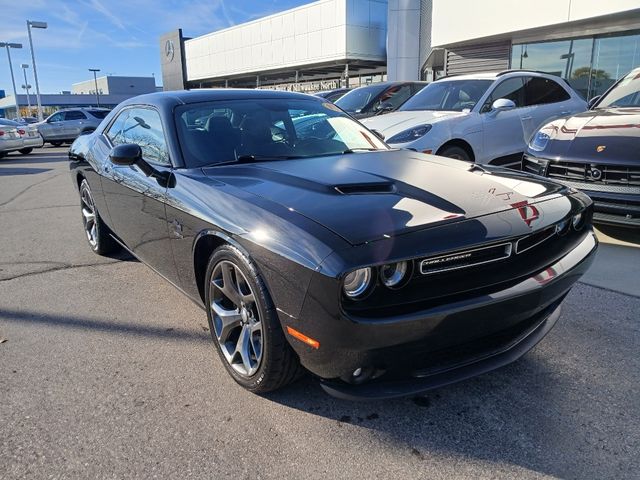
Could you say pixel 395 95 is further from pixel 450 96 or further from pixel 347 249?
pixel 347 249

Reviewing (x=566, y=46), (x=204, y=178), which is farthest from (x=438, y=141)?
(x=566, y=46)

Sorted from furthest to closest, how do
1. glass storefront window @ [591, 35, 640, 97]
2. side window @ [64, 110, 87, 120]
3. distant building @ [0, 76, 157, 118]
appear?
distant building @ [0, 76, 157, 118] → side window @ [64, 110, 87, 120] → glass storefront window @ [591, 35, 640, 97]

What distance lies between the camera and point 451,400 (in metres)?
2.33

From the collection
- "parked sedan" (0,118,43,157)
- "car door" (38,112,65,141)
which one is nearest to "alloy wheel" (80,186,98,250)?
"parked sedan" (0,118,43,157)

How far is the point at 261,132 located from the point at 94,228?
2.43 meters

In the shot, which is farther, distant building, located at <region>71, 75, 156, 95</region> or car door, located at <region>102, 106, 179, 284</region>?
distant building, located at <region>71, 75, 156, 95</region>

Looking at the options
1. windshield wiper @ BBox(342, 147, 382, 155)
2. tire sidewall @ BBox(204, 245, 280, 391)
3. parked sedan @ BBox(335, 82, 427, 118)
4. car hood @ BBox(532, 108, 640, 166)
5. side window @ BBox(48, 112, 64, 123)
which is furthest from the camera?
side window @ BBox(48, 112, 64, 123)

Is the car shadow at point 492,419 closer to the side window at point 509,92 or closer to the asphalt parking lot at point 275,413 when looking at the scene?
the asphalt parking lot at point 275,413

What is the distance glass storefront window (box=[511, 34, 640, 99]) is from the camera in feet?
39.5

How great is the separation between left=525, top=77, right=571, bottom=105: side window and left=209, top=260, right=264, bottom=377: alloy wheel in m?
6.32

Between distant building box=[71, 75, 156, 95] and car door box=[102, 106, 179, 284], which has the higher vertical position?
distant building box=[71, 75, 156, 95]

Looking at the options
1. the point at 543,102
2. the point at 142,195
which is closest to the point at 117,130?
the point at 142,195

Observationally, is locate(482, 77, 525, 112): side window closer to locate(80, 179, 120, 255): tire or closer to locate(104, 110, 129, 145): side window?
locate(104, 110, 129, 145): side window

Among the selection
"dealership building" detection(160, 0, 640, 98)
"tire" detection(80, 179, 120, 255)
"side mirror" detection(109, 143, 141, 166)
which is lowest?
"tire" detection(80, 179, 120, 255)
